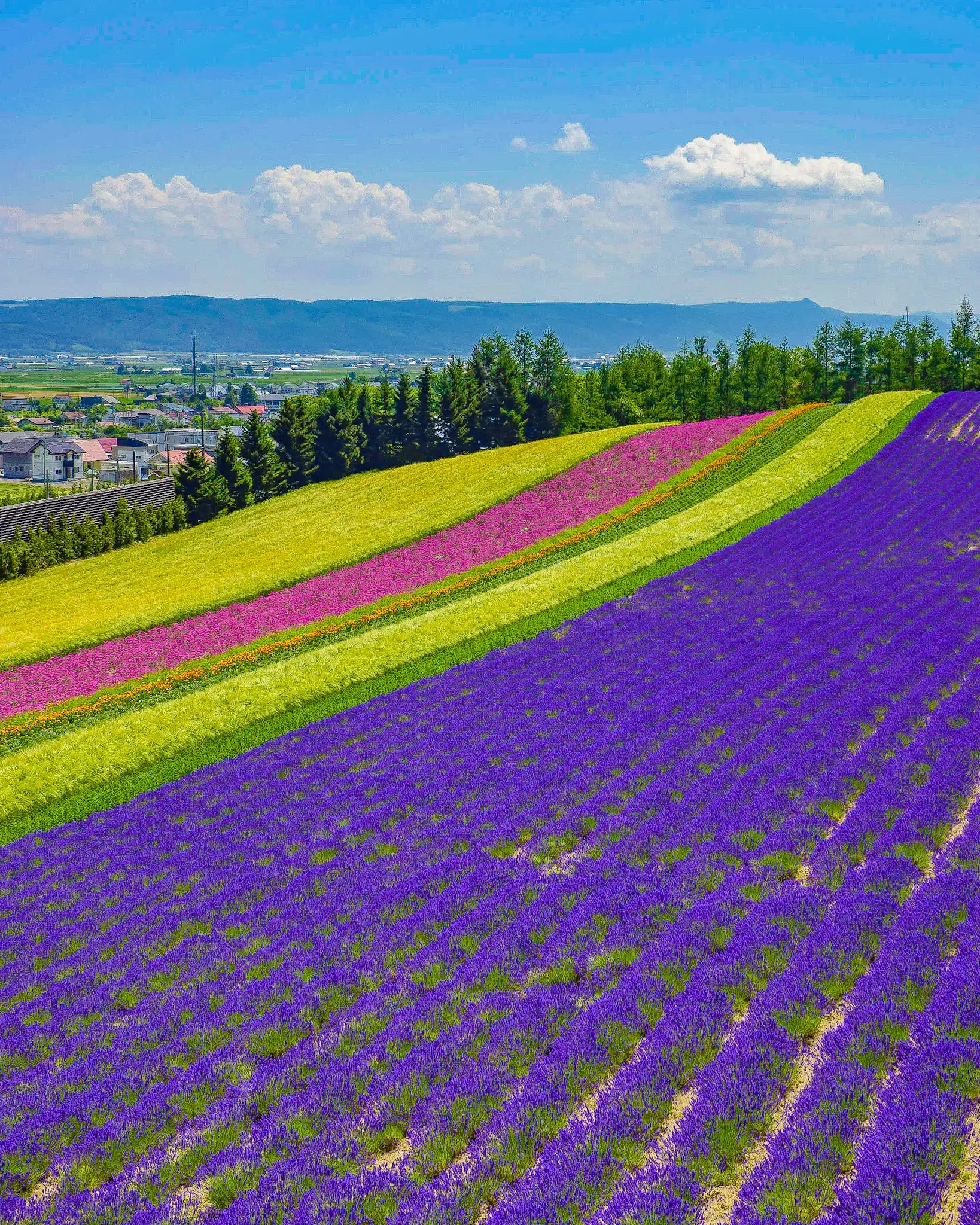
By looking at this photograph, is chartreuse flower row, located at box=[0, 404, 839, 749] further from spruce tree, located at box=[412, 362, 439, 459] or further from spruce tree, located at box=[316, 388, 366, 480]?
spruce tree, located at box=[316, 388, 366, 480]

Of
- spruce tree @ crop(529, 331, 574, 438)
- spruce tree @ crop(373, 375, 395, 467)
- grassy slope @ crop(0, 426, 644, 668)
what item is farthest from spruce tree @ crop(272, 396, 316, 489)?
spruce tree @ crop(529, 331, 574, 438)

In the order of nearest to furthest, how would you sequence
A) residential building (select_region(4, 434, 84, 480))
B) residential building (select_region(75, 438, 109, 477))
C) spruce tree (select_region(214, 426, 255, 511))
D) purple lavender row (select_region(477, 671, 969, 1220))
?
purple lavender row (select_region(477, 671, 969, 1220)), spruce tree (select_region(214, 426, 255, 511)), residential building (select_region(4, 434, 84, 480)), residential building (select_region(75, 438, 109, 477))

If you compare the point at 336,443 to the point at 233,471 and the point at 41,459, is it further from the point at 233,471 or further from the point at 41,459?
the point at 41,459

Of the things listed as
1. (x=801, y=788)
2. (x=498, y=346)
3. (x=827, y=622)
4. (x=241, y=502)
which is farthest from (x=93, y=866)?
(x=498, y=346)

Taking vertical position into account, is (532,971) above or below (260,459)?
below

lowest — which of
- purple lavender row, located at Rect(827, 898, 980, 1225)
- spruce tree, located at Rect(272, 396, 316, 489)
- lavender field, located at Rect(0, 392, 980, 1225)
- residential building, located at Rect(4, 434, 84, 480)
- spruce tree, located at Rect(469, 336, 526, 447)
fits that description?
residential building, located at Rect(4, 434, 84, 480)

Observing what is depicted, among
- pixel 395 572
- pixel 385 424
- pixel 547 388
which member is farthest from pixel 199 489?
pixel 547 388
